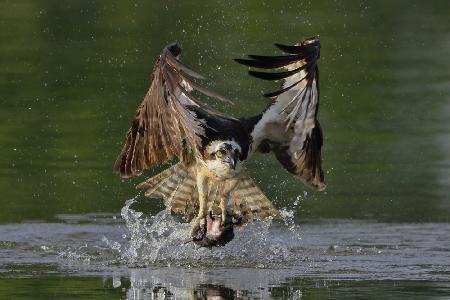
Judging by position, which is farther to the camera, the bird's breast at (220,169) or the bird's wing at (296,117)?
the bird's breast at (220,169)

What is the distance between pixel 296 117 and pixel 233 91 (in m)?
4.58

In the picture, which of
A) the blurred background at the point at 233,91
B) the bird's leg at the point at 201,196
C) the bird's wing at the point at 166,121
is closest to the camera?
the bird's wing at the point at 166,121

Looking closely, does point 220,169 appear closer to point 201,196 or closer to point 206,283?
point 201,196

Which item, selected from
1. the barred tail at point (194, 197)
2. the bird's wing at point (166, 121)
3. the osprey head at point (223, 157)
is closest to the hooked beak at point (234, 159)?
the osprey head at point (223, 157)

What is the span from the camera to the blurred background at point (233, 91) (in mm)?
12711

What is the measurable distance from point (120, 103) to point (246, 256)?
5.18 meters

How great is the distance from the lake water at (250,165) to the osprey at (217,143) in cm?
22

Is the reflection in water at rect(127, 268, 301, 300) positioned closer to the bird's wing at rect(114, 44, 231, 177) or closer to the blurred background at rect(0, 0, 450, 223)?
the bird's wing at rect(114, 44, 231, 177)

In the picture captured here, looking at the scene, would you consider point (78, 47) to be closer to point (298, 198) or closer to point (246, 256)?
point (298, 198)

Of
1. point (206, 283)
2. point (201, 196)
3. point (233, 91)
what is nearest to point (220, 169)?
point (201, 196)

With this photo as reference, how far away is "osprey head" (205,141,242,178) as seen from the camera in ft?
34.6

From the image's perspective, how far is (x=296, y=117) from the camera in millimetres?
10859

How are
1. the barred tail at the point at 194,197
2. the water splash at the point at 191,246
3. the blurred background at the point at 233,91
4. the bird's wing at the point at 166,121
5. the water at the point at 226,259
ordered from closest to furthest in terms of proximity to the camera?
1. the water at the point at 226,259
2. the bird's wing at the point at 166,121
3. the water splash at the point at 191,246
4. the barred tail at the point at 194,197
5. the blurred background at the point at 233,91

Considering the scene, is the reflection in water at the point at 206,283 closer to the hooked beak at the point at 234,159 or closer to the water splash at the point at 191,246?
the water splash at the point at 191,246
